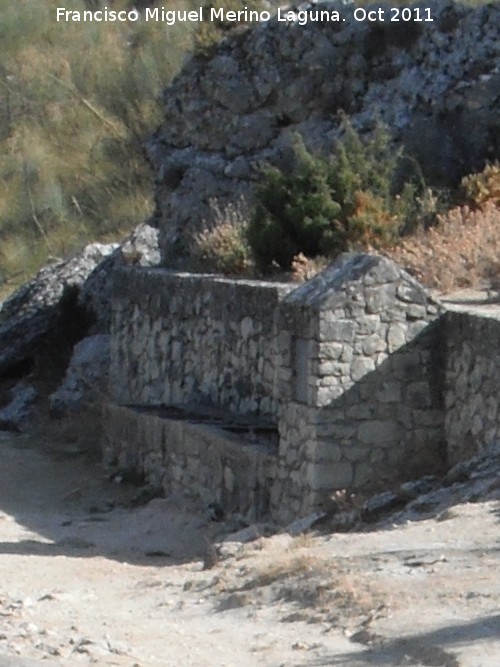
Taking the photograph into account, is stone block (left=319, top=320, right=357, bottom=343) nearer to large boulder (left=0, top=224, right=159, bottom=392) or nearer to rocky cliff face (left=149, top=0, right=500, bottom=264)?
rocky cliff face (left=149, top=0, right=500, bottom=264)

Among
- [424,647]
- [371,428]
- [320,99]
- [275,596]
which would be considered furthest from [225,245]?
[424,647]

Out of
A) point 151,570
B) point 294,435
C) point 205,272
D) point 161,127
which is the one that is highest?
point 161,127

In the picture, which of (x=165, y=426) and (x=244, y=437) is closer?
(x=244, y=437)

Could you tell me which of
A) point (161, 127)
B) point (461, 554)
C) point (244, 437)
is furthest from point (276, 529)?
point (161, 127)

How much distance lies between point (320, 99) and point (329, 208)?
3.65 metres

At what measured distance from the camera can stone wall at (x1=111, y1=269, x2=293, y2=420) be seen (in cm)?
1394

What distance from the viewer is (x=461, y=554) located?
8477 millimetres

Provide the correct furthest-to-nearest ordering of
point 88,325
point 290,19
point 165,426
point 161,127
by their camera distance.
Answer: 1. point 88,325
2. point 161,127
3. point 290,19
4. point 165,426

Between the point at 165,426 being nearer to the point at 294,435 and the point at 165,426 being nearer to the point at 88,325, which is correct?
the point at 294,435

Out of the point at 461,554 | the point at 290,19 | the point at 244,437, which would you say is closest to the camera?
the point at 461,554

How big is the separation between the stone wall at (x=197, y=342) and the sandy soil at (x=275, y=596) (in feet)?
7.08

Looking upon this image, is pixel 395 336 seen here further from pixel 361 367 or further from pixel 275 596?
pixel 275 596

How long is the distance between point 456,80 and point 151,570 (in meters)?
8.25

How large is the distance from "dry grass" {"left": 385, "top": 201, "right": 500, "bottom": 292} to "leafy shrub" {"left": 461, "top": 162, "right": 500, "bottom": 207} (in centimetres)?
72
